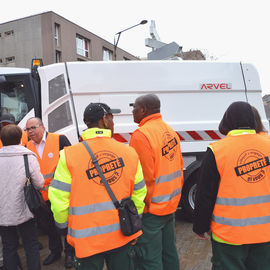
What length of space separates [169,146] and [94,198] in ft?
3.03

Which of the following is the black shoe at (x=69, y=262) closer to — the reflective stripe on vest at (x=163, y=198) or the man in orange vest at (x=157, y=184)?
the man in orange vest at (x=157, y=184)

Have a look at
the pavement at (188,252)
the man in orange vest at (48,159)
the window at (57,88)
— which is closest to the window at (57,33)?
the window at (57,88)

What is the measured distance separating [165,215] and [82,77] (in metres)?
2.42

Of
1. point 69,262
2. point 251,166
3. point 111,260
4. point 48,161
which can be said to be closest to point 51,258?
point 69,262

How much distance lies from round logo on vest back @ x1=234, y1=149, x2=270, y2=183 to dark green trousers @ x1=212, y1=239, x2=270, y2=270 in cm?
44

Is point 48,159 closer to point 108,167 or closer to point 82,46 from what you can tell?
point 108,167

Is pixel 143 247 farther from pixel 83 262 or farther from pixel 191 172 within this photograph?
pixel 191 172

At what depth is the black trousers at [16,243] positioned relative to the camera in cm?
255

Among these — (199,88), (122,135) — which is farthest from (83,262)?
(199,88)

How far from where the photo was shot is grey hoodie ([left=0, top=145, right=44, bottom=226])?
7.97ft

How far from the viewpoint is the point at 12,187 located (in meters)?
2.44

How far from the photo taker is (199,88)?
4129 mm

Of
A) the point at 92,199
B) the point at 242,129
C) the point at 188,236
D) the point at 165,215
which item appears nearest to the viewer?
the point at 92,199

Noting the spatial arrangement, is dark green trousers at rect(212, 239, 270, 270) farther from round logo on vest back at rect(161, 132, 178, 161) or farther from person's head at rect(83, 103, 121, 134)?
person's head at rect(83, 103, 121, 134)
